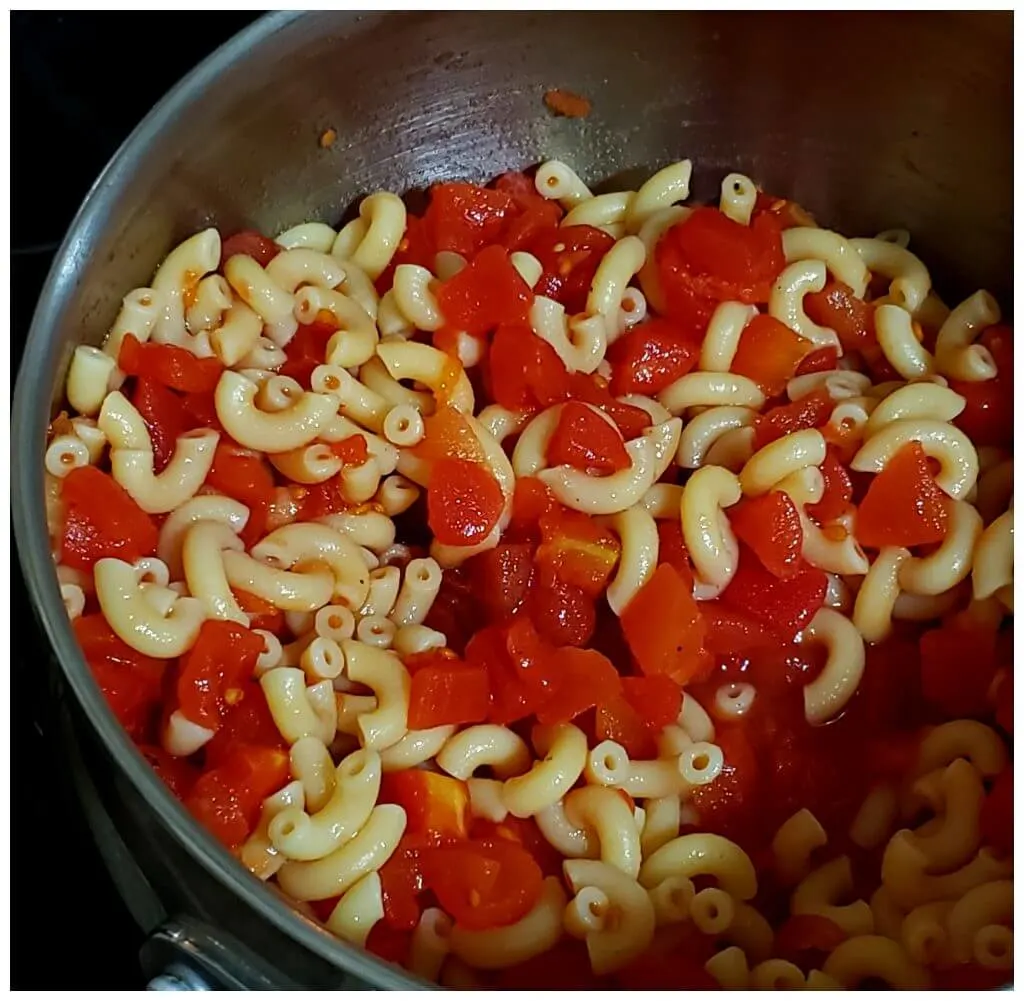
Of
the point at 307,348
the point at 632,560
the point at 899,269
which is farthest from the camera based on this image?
the point at 899,269

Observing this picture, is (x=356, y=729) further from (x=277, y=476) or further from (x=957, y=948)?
(x=957, y=948)

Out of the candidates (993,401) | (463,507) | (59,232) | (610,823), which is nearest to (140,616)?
(463,507)

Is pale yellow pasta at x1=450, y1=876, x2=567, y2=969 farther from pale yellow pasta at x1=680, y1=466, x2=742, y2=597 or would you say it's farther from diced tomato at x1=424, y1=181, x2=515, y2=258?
diced tomato at x1=424, y1=181, x2=515, y2=258

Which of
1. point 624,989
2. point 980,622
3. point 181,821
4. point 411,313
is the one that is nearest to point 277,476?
point 411,313

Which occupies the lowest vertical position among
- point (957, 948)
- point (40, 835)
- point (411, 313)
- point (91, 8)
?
point (957, 948)

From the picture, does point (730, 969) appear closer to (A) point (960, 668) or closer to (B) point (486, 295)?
(A) point (960, 668)

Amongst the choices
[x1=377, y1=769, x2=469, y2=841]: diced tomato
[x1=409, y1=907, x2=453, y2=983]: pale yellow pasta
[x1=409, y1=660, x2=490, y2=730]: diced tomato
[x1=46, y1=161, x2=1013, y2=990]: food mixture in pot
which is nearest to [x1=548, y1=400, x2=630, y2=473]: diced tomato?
[x1=46, y1=161, x2=1013, y2=990]: food mixture in pot
